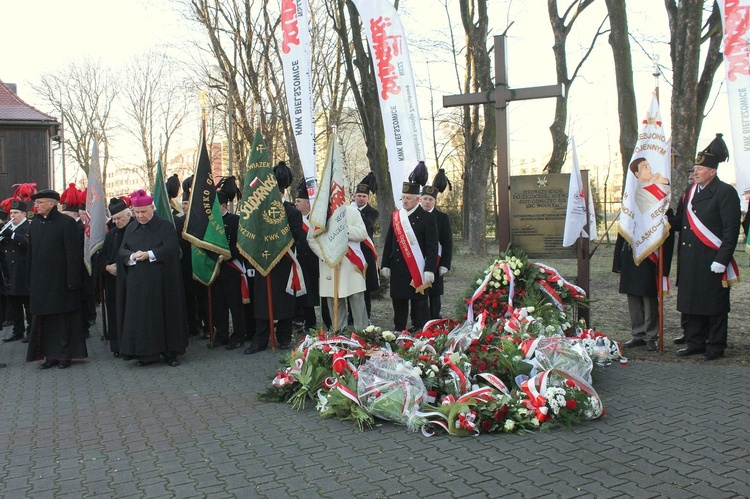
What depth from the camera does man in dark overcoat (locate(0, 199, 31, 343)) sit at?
9.56 m

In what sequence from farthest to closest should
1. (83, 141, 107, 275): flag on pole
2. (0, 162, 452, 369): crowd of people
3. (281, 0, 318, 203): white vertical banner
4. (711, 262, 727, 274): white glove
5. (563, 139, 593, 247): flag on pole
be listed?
(281, 0, 318, 203): white vertical banner, (83, 141, 107, 275): flag on pole, (563, 139, 593, 247): flag on pole, (0, 162, 452, 369): crowd of people, (711, 262, 727, 274): white glove

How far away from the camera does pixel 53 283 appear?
7703 mm

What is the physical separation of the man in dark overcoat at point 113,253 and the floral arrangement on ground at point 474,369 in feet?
9.93

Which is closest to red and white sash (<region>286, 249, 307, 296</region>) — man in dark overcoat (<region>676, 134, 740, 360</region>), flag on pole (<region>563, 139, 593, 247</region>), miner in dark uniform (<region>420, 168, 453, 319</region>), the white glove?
miner in dark uniform (<region>420, 168, 453, 319</region>)

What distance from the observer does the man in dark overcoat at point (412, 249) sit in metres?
8.16

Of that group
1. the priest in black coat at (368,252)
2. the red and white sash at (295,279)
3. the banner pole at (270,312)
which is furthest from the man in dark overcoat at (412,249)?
the banner pole at (270,312)

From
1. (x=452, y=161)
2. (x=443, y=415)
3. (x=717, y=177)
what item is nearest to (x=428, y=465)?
(x=443, y=415)

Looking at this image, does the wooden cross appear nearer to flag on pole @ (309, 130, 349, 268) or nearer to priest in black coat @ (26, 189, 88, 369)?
flag on pole @ (309, 130, 349, 268)

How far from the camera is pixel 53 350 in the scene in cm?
780

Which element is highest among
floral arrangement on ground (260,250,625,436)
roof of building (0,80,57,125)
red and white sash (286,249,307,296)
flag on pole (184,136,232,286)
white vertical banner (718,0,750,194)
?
roof of building (0,80,57,125)

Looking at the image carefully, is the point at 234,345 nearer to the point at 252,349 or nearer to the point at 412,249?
the point at 252,349

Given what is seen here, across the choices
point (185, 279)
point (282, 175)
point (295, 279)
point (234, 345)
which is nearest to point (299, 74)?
point (282, 175)

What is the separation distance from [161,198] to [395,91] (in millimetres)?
3890

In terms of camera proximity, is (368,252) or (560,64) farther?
(560,64)
